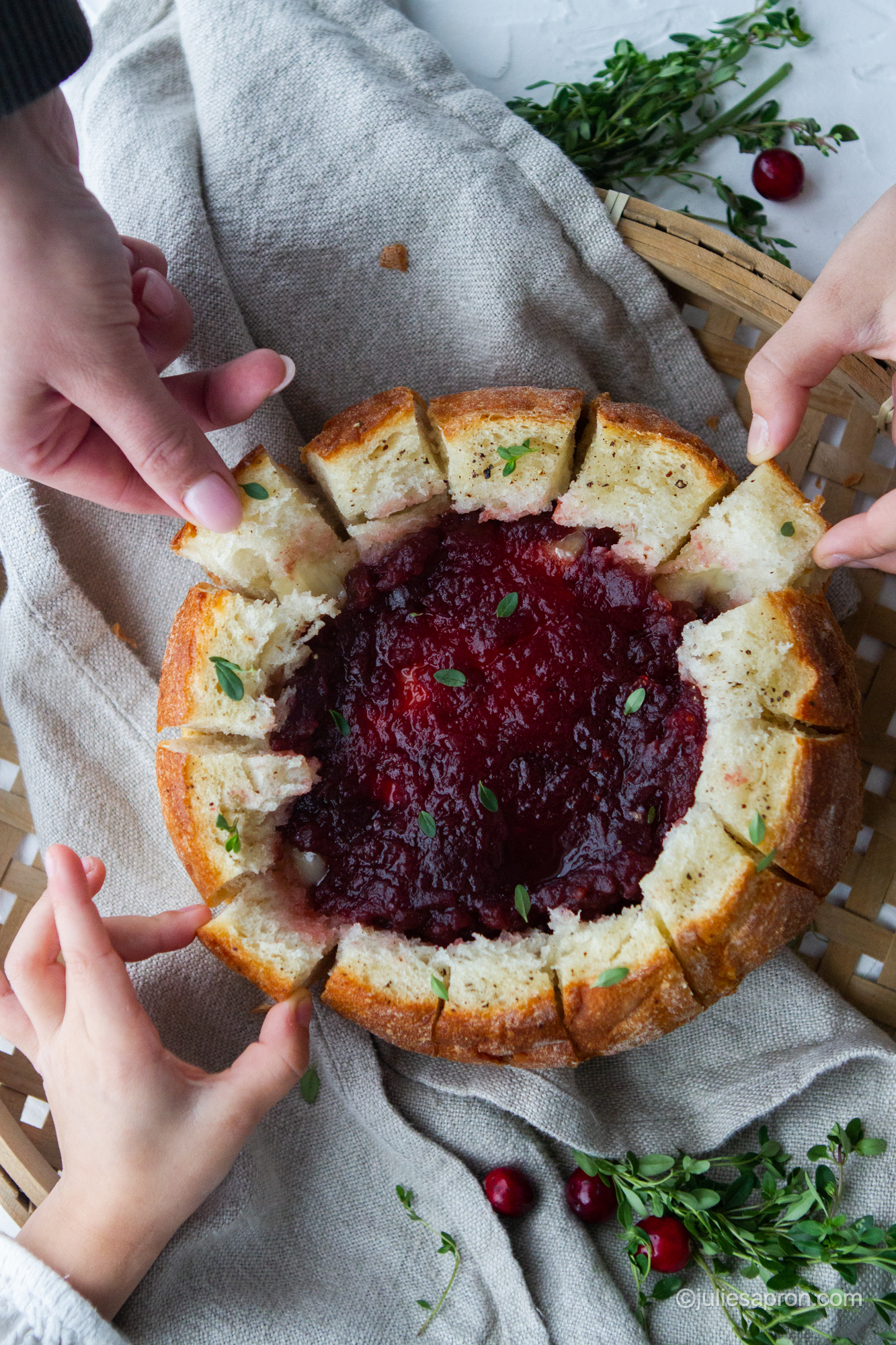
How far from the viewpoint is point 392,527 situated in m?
2.53

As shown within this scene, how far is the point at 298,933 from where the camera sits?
7.84ft

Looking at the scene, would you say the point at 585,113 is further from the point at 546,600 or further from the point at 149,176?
the point at 546,600

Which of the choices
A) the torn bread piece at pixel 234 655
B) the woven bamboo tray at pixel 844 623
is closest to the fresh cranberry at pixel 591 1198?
the woven bamboo tray at pixel 844 623

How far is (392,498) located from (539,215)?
3.02 ft

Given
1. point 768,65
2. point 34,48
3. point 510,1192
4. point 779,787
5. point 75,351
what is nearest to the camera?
point 34,48

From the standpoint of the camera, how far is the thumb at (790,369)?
7.27ft

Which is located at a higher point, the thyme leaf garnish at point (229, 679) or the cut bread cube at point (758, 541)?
the thyme leaf garnish at point (229, 679)

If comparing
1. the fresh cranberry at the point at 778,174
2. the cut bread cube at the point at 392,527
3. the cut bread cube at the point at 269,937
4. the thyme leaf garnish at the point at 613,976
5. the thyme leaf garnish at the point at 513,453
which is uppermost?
the fresh cranberry at the point at 778,174

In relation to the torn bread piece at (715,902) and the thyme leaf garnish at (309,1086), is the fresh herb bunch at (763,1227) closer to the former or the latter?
the torn bread piece at (715,902)

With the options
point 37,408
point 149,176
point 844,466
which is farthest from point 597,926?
point 149,176

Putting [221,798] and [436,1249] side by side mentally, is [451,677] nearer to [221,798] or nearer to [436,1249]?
[221,798]

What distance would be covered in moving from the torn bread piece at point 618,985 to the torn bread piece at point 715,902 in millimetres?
50

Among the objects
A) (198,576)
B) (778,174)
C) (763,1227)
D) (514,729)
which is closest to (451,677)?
(514,729)

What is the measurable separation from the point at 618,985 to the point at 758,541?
3.59 feet
